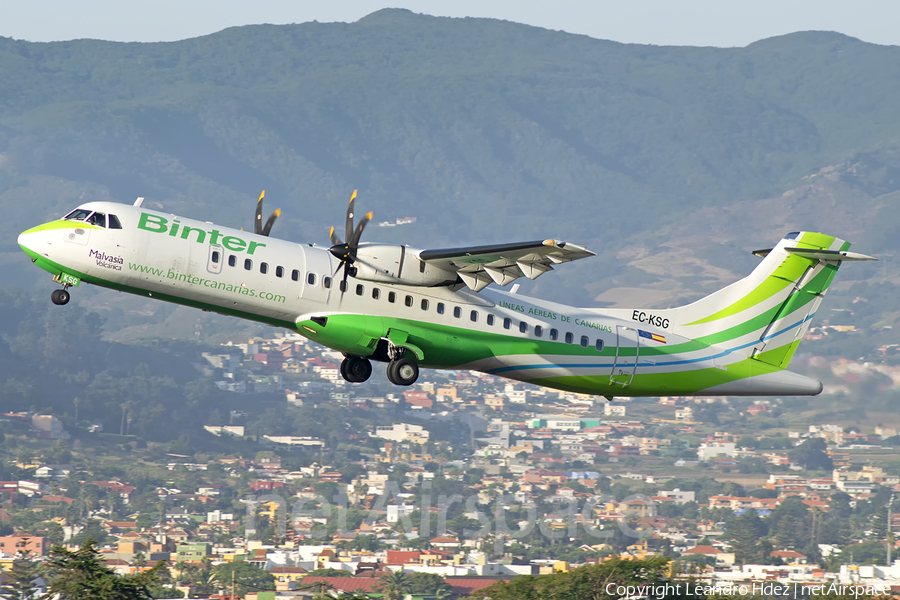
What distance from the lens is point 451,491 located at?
116 metres

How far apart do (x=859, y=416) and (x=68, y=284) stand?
6946 cm

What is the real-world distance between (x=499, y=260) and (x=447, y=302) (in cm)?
250

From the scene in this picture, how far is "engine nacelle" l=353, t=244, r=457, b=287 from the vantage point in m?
27.8

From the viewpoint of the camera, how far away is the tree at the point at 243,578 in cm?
6061

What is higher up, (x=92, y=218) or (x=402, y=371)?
(x=92, y=218)

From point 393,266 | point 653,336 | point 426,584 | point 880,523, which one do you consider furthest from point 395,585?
point 880,523

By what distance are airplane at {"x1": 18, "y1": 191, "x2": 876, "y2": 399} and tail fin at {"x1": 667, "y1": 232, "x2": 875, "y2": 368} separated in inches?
1.6

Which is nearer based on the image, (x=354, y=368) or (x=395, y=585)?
(x=354, y=368)

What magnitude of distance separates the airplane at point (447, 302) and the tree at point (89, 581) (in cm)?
904

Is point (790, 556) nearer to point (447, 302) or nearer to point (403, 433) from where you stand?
point (447, 302)

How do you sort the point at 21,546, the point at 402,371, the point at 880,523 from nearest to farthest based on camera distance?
the point at 402,371 < the point at 21,546 < the point at 880,523

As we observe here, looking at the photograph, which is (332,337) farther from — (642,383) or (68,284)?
(642,383)

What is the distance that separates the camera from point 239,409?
172500mm

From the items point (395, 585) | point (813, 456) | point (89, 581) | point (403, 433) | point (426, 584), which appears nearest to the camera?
point (89, 581)
